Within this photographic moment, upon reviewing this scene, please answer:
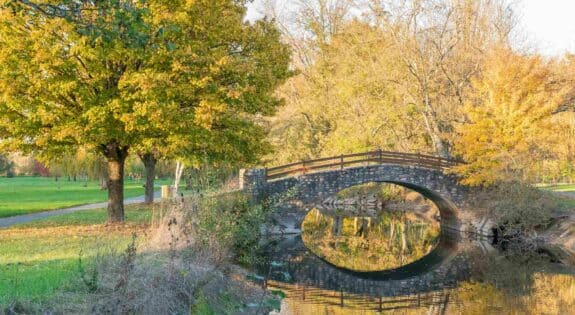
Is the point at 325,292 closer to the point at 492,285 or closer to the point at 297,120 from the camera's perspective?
the point at 492,285

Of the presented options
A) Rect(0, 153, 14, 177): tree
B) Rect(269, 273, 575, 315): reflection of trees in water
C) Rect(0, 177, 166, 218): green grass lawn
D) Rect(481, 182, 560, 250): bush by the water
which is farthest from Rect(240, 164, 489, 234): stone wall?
Rect(0, 153, 14, 177): tree

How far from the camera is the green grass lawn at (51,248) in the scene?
9.44 m

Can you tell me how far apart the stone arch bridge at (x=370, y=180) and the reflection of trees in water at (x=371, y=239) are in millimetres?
1585

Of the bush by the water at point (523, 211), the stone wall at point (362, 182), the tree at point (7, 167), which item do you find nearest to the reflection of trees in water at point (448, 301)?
the bush by the water at point (523, 211)

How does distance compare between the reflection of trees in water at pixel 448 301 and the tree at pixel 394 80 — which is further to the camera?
the tree at pixel 394 80

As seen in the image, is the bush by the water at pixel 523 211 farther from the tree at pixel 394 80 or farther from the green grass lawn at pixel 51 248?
the green grass lawn at pixel 51 248

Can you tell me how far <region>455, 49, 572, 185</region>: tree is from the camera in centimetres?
2169

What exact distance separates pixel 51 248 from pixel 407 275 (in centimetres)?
983

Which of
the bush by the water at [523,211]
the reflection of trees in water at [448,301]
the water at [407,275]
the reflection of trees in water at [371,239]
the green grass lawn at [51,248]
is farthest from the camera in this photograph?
the bush by the water at [523,211]

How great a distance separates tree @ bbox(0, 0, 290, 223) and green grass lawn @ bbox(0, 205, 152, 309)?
2056mm

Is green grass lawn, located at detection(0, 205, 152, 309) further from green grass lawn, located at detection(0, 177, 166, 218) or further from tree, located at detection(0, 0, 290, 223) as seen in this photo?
green grass lawn, located at detection(0, 177, 166, 218)

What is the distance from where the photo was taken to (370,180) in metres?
25.2

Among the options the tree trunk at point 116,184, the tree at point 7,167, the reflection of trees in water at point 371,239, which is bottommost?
the reflection of trees in water at point 371,239

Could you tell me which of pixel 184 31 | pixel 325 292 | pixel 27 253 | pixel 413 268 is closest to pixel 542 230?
pixel 413 268
